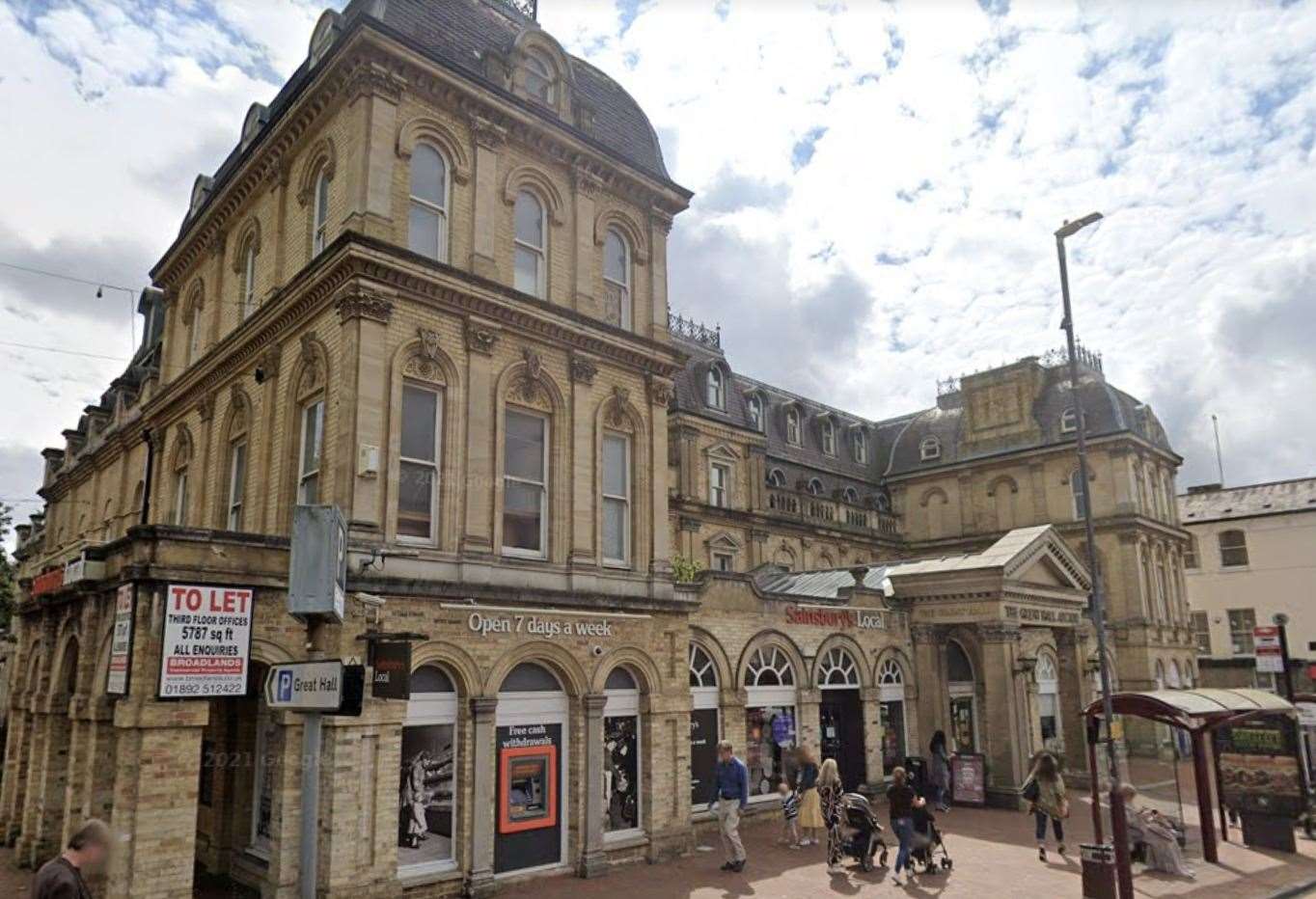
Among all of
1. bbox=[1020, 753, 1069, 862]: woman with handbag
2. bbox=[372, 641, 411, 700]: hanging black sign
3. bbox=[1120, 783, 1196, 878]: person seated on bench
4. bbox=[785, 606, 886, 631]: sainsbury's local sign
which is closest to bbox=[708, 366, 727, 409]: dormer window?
bbox=[785, 606, 886, 631]: sainsbury's local sign

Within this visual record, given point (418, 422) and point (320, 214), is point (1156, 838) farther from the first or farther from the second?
point (320, 214)

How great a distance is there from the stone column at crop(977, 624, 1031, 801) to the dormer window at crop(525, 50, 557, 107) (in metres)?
Result: 16.5

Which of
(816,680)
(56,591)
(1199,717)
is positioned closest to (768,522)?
(816,680)

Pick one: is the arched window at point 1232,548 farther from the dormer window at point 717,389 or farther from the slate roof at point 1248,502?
the dormer window at point 717,389

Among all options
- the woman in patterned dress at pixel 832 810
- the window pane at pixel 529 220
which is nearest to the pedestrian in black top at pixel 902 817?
the woman in patterned dress at pixel 832 810

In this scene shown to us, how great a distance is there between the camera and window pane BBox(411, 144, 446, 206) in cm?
1540

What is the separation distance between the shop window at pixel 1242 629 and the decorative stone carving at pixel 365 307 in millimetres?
51276

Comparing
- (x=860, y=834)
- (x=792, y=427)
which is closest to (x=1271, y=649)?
(x=860, y=834)

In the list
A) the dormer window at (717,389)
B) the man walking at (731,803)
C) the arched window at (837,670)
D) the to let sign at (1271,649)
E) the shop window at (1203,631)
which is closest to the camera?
the man walking at (731,803)

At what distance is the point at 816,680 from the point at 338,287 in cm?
1418

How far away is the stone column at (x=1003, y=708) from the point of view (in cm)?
2320

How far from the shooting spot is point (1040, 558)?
1022 inches

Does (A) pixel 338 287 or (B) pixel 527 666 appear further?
(B) pixel 527 666

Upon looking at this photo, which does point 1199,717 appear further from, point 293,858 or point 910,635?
point 293,858
